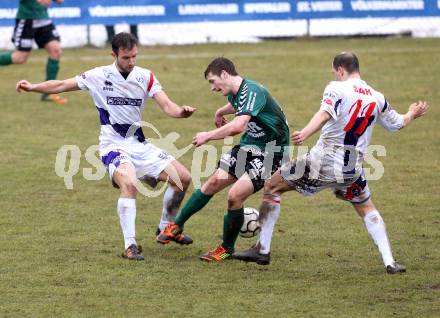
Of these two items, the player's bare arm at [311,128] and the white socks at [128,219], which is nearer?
the player's bare arm at [311,128]

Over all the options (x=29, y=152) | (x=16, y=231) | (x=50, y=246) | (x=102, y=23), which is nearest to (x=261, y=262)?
(x=50, y=246)

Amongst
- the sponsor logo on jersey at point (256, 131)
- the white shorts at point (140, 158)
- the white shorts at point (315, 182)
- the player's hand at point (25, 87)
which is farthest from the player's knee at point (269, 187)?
the player's hand at point (25, 87)

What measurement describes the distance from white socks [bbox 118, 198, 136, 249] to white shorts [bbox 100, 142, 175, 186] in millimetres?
447

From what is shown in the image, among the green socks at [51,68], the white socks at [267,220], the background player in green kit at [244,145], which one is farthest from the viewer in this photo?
the green socks at [51,68]

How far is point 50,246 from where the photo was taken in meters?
9.97

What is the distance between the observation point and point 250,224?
1005 centimetres

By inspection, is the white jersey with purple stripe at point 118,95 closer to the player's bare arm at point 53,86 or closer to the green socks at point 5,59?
the player's bare arm at point 53,86

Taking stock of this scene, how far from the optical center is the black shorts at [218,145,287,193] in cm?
952

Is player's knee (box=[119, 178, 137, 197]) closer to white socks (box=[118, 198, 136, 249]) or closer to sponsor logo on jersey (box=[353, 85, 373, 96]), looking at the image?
white socks (box=[118, 198, 136, 249])

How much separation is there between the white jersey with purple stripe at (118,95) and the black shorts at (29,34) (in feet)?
26.3

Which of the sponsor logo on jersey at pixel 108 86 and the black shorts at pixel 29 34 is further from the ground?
the black shorts at pixel 29 34

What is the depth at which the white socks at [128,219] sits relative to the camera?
952 centimetres

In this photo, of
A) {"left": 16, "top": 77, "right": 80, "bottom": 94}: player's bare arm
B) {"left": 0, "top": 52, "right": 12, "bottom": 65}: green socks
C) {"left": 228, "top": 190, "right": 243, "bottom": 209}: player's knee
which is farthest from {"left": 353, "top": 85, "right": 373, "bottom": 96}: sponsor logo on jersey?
{"left": 0, "top": 52, "right": 12, "bottom": 65}: green socks

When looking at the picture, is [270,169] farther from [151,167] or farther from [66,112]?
[66,112]
